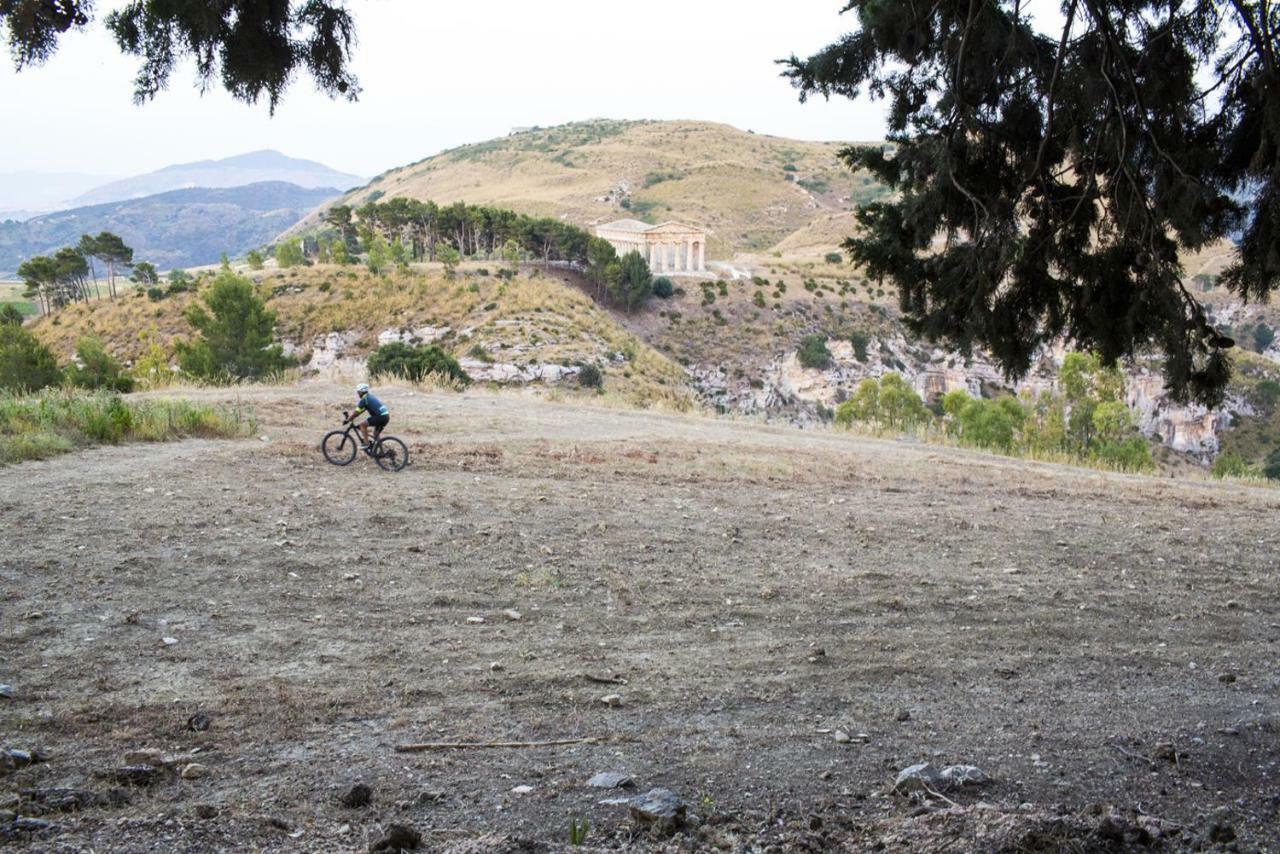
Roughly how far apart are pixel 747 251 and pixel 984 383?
3882 cm

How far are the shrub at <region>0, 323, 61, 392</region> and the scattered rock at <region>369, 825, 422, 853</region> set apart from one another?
3297 centimetres

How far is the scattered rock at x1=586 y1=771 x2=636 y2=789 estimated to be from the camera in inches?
123

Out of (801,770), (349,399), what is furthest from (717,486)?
(349,399)

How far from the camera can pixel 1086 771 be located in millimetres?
3266

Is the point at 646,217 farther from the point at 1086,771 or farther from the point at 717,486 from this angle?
the point at 1086,771

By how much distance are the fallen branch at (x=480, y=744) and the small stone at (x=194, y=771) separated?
65 cm

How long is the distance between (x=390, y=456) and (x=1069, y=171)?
7.06 m

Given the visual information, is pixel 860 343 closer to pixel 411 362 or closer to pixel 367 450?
pixel 411 362

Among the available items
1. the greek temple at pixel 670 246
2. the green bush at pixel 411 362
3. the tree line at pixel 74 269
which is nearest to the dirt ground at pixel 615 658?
the green bush at pixel 411 362

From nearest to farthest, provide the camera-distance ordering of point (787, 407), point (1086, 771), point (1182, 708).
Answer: point (1086, 771)
point (1182, 708)
point (787, 407)

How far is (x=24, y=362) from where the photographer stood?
102 ft

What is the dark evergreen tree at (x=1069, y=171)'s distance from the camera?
17.4 feet

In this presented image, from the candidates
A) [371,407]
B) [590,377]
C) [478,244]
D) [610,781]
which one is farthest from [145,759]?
[478,244]

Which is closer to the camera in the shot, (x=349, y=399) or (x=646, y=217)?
(x=349, y=399)
